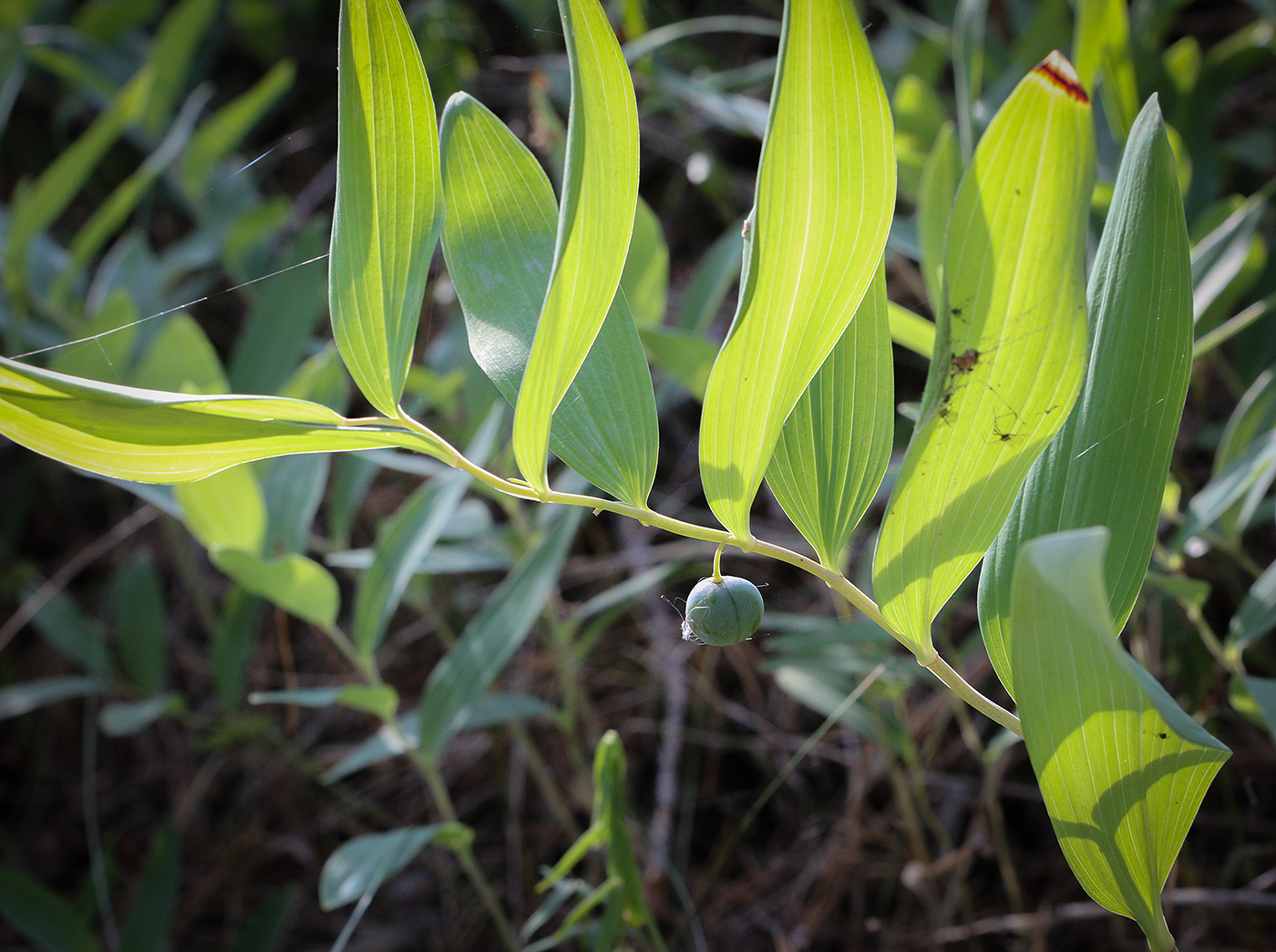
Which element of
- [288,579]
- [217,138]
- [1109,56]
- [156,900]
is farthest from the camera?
[217,138]

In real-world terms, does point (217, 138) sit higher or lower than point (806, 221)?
lower

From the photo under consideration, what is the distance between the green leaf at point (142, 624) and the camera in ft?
4.45

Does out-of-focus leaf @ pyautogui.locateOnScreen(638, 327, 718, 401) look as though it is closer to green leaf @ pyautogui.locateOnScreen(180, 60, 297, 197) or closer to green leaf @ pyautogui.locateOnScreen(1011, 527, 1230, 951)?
green leaf @ pyautogui.locateOnScreen(1011, 527, 1230, 951)

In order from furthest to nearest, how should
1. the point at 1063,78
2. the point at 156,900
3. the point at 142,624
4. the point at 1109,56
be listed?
the point at 142,624 → the point at 156,900 → the point at 1109,56 → the point at 1063,78

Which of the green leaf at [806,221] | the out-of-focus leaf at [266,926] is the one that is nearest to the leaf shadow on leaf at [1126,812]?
the green leaf at [806,221]

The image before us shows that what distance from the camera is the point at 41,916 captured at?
121 centimetres

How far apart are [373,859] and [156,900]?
0.55m

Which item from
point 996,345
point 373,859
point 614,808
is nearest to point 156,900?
point 373,859

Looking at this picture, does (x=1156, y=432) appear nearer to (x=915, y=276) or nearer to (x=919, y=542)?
(x=919, y=542)

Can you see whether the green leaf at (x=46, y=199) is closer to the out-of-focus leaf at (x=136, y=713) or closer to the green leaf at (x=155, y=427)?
the out-of-focus leaf at (x=136, y=713)

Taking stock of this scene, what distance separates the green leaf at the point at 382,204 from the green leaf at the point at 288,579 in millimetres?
386

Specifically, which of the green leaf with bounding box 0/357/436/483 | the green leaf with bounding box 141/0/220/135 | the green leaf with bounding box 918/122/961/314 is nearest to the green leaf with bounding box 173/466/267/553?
the green leaf with bounding box 0/357/436/483

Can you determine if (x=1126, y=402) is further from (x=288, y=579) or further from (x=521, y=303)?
(x=288, y=579)

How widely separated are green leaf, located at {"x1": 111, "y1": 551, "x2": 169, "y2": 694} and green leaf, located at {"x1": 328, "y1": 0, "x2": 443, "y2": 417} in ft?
3.53
